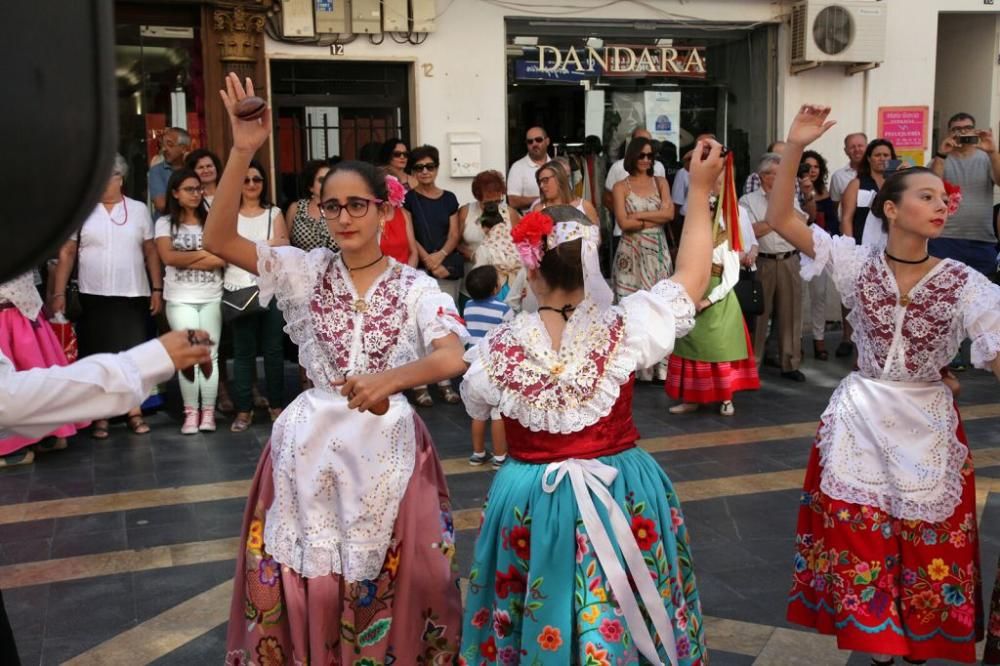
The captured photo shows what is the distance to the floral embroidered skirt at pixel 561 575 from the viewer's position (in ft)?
9.53

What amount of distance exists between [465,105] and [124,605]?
6.90 m

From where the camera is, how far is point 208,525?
5.54m

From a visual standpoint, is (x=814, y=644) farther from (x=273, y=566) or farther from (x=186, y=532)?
(x=186, y=532)

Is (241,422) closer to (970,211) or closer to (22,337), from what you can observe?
(22,337)

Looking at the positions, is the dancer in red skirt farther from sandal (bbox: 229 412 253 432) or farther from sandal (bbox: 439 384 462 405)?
sandal (bbox: 229 412 253 432)

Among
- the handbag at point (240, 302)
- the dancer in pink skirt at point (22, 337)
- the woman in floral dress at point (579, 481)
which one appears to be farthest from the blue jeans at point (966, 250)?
the dancer in pink skirt at point (22, 337)

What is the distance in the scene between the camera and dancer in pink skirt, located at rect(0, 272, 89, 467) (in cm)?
685

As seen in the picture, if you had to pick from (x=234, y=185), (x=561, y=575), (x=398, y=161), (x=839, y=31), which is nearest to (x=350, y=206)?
(x=234, y=185)

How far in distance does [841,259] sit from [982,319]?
0.53 metres

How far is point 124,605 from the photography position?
4504 mm

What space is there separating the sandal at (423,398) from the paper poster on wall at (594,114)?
408 centimetres

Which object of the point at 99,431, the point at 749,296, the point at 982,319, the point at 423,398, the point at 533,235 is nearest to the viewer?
the point at 533,235

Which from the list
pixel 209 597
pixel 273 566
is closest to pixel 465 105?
pixel 209 597

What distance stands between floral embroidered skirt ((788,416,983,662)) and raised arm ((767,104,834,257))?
3.11ft
